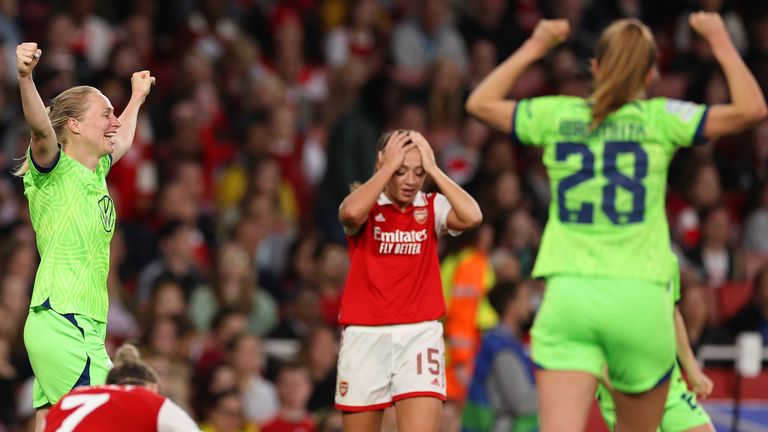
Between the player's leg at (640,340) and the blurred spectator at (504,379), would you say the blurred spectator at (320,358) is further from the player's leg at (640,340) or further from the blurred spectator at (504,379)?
the player's leg at (640,340)

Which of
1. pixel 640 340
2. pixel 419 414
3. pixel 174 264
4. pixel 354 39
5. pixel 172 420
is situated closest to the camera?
pixel 172 420

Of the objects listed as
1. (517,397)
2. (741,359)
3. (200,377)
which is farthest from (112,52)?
(741,359)

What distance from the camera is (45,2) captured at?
47.0 feet

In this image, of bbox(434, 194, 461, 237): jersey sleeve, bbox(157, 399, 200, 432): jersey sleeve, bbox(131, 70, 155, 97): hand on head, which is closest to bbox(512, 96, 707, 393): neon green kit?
bbox(157, 399, 200, 432): jersey sleeve

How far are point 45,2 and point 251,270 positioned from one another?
3.74m

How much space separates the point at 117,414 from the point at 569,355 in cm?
183

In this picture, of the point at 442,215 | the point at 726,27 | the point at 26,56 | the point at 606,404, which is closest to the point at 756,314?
the point at 606,404

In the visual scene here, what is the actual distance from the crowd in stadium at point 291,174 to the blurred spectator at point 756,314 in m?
0.02

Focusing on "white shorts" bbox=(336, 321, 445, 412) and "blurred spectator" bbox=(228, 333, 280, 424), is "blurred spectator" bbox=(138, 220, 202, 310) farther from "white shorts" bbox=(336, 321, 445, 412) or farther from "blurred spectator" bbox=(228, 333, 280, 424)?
"white shorts" bbox=(336, 321, 445, 412)

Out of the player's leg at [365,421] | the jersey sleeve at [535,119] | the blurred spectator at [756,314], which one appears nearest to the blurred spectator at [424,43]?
the blurred spectator at [756,314]

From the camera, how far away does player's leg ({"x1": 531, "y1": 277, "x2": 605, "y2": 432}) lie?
5.98 metres

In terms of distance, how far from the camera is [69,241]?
6727 mm

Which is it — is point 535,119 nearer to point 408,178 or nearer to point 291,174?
point 408,178

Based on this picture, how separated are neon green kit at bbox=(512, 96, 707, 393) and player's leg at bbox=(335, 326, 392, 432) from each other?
4.85 ft
